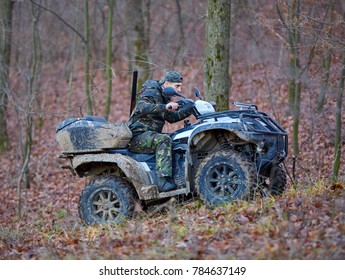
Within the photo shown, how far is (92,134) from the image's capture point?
31.3 ft

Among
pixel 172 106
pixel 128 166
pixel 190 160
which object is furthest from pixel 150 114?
pixel 190 160

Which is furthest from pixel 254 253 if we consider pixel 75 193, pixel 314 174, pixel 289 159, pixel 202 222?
pixel 75 193

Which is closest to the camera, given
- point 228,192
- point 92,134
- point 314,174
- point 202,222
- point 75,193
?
point 202,222

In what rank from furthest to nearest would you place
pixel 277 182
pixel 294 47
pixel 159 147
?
pixel 294 47 → pixel 277 182 → pixel 159 147

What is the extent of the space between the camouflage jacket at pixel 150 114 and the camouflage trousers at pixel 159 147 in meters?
0.16

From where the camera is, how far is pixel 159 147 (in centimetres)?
918

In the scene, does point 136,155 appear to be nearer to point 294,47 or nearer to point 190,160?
point 190,160

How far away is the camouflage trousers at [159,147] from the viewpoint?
9.12m

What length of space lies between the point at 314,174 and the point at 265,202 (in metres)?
3.83

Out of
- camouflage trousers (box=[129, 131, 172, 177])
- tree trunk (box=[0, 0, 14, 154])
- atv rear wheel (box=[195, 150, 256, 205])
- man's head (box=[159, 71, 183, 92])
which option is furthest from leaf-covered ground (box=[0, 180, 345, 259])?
tree trunk (box=[0, 0, 14, 154])

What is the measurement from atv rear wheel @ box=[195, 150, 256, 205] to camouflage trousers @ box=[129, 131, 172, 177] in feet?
1.54

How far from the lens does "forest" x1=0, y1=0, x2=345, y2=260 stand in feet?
24.0

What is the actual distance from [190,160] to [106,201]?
1.47 metres
